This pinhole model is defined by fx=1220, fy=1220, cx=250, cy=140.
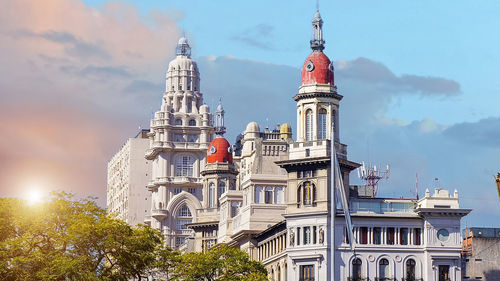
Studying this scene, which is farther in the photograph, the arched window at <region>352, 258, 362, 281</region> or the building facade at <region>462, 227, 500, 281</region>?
the building facade at <region>462, 227, 500, 281</region>

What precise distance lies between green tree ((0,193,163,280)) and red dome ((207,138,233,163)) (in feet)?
212

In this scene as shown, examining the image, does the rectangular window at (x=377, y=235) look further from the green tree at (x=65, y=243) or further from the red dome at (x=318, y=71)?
the green tree at (x=65, y=243)

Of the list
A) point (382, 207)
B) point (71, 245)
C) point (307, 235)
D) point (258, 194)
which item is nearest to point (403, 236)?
point (382, 207)

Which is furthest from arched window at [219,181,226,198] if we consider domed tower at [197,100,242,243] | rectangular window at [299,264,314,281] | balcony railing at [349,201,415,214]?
rectangular window at [299,264,314,281]

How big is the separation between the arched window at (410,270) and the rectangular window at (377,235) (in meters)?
3.88

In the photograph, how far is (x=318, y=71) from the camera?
140 m

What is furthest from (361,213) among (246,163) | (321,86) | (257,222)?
(246,163)

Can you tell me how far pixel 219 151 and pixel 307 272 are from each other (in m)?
63.4

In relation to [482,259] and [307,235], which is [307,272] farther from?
[482,259]

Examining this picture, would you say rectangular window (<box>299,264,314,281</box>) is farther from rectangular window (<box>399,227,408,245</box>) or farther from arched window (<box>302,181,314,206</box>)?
rectangular window (<box>399,227,408,245</box>)

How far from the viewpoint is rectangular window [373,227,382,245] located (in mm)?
135500

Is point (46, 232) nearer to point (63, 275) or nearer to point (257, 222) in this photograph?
point (63, 275)

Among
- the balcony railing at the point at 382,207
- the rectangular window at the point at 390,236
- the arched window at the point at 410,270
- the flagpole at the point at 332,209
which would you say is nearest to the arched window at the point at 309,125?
the flagpole at the point at 332,209

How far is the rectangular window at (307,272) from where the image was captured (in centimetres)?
13388
